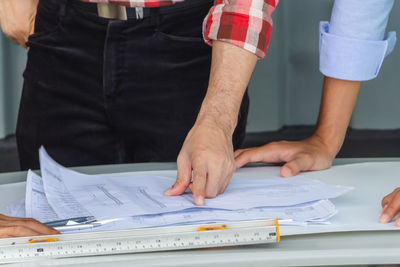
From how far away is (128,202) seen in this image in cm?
74

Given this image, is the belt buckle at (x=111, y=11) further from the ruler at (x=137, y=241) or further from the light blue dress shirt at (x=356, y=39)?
the ruler at (x=137, y=241)


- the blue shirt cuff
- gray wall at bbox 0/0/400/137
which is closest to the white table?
the blue shirt cuff

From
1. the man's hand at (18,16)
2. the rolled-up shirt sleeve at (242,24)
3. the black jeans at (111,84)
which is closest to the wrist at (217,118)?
the rolled-up shirt sleeve at (242,24)

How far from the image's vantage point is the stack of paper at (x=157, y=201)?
0.68 meters

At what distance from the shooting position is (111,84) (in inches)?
42.3

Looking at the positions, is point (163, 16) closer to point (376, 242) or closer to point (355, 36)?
point (355, 36)

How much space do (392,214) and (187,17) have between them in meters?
0.59

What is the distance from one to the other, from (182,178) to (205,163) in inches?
1.9

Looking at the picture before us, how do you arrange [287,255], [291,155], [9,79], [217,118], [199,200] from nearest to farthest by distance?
[287,255] < [199,200] < [217,118] < [291,155] < [9,79]

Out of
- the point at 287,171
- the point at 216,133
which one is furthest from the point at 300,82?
the point at 216,133

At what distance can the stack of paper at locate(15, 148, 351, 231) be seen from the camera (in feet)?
2.23

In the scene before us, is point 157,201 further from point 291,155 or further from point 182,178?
point 291,155

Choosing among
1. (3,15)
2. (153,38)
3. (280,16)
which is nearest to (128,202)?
(153,38)

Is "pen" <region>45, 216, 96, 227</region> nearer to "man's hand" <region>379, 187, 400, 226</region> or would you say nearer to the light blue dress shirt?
"man's hand" <region>379, 187, 400, 226</region>
